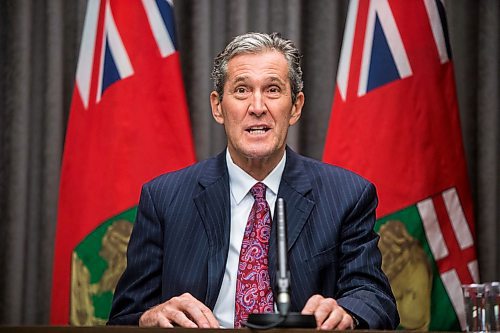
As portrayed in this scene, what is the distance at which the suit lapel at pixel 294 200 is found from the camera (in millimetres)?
2506

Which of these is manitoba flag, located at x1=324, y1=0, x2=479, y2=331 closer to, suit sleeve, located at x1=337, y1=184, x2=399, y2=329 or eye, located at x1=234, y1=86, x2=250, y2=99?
suit sleeve, located at x1=337, y1=184, x2=399, y2=329

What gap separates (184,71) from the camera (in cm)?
409

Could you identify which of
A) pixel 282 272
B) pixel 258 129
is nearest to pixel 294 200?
pixel 258 129

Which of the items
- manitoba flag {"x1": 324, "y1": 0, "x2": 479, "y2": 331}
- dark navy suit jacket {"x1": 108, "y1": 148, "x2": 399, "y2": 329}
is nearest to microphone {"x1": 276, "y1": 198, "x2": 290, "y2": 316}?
dark navy suit jacket {"x1": 108, "y1": 148, "x2": 399, "y2": 329}

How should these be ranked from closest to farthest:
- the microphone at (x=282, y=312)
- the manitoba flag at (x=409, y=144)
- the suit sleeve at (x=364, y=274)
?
the microphone at (x=282, y=312)
the suit sleeve at (x=364, y=274)
the manitoba flag at (x=409, y=144)

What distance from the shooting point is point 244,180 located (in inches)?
105

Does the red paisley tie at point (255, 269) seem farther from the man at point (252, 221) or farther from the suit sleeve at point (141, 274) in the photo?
the suit sleeve at point (141, 274)

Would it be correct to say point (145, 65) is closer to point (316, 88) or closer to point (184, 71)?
Answer: point (184, 71)

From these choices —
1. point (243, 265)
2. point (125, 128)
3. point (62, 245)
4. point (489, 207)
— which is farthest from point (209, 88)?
point (243, 265)

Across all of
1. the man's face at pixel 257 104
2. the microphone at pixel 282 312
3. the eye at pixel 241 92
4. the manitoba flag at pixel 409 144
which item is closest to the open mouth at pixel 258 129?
the man's face at pixel 257 104

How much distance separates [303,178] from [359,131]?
0.86m

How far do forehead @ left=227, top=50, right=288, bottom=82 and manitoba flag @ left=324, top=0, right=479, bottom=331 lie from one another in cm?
88

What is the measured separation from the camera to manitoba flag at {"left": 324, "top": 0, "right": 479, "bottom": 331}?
3377mm

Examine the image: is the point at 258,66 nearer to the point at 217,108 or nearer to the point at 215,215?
the point at 217,108
